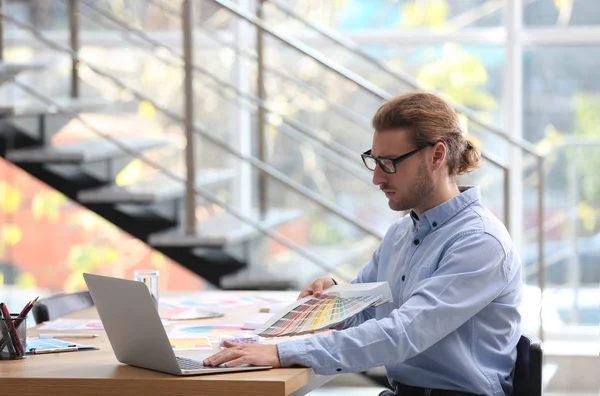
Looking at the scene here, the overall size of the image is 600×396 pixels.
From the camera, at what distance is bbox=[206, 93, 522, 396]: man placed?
1695 millimetres

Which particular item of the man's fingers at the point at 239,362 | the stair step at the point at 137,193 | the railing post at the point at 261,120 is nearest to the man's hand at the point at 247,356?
the man's fingers at the point at 239,362

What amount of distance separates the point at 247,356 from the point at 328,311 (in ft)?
1.10

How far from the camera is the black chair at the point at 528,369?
71.5 inches

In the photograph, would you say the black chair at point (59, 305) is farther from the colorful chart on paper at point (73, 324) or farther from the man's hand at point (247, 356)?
the man's hand at point (247, 356)

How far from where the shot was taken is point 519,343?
6.18 feet

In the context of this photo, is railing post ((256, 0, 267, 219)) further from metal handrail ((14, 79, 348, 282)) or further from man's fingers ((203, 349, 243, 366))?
man's fingers ((203, 349, 243, 366))

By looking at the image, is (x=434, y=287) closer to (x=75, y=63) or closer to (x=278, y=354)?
(x=278, y=354)

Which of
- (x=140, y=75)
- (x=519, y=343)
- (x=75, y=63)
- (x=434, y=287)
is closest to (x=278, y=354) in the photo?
(x=434, y=287)

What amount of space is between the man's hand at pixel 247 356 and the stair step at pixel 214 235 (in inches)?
70.5

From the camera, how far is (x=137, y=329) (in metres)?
1.63

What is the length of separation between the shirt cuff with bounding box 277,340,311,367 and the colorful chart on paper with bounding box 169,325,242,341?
1.08 ft

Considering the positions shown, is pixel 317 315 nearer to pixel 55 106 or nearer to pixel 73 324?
pixel 73 324

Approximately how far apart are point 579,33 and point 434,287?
2.91 m

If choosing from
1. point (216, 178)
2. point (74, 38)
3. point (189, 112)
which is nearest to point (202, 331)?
point (189, 112)
